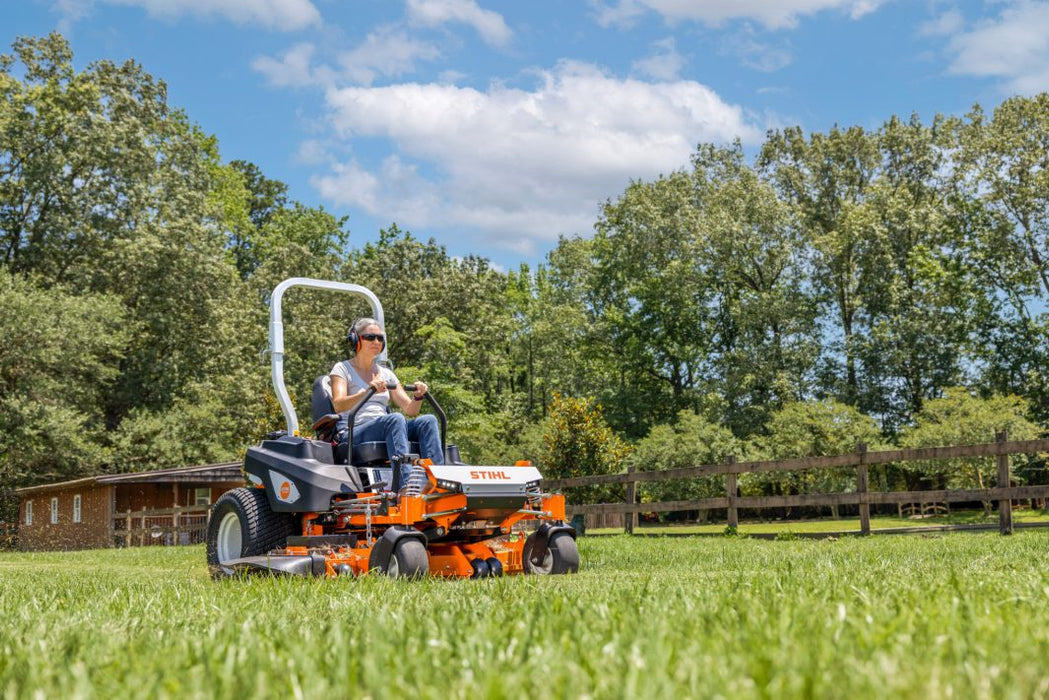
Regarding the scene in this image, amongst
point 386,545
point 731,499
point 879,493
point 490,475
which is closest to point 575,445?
point 731,499

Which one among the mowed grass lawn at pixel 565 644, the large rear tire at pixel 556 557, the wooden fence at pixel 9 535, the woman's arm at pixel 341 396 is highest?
the woman's arm at pixel 341 396

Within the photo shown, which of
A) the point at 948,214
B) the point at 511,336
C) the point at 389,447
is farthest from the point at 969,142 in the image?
the point at 389,447

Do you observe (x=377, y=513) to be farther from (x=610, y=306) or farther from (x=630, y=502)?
(x=610, y=306)

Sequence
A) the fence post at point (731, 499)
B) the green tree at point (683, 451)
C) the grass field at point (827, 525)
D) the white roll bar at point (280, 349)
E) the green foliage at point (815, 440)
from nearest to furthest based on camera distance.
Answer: the white roll bar at point (280, 349) < the fence post at point (731, 499) < the grass field at point (827, 525) < the green foliage at point (815, 440) < the green tree at point (683, 451)

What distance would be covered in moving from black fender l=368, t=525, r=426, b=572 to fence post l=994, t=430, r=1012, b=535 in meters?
7.80

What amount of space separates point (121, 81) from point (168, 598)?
3767cm

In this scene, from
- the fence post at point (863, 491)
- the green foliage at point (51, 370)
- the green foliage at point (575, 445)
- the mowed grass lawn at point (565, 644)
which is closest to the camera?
the mowed grass lawn at point (565, 644)

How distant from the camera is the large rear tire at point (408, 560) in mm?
5832

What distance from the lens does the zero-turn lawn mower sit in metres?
6.12

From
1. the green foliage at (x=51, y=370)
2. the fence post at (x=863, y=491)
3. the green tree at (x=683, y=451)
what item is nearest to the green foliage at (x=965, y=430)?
the green tree at (x=683, y=451)

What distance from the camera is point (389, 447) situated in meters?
6.55

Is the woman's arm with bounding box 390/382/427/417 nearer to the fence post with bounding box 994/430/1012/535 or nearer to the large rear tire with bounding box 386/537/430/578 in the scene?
the large rear tire with bounding box 386/537/430/578

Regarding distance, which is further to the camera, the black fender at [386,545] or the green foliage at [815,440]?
the green foliage at [815,440]

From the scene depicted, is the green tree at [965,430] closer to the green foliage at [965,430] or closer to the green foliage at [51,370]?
the green foliage at [965,430]
